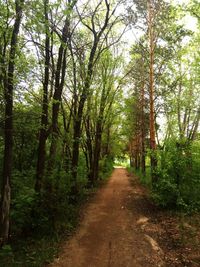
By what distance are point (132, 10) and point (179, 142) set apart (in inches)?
336

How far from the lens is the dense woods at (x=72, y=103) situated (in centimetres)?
805

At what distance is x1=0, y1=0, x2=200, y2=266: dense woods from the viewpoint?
26.4 feet

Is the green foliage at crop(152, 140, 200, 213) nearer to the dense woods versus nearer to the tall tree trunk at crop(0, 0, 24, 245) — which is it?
the dense woods

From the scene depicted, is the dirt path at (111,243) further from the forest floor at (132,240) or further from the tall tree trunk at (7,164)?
the tall tree trunk at (7,164)

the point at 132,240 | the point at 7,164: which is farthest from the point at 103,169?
the point at 7,164

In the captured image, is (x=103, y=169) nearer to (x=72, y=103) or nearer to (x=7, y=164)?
(x=72, y=103)

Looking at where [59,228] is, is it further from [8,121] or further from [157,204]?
[157,204]

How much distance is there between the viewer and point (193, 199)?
479 inches

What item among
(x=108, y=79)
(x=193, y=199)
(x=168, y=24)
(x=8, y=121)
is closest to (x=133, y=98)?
(x=108, y=79)

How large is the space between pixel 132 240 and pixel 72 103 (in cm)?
931

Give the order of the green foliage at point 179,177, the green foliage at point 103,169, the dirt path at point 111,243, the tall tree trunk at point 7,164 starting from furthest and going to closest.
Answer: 1. the green foliage at point 103,169
2. the green foliage at point 179,177
3. the tall tree trunk at point 7,164
4. the dirt path at point 111,243

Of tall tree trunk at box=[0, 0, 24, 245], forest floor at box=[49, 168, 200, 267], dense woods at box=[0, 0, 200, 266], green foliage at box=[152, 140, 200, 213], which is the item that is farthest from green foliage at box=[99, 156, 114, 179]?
tall tree trunk at box=[0, 0, 24, 245]

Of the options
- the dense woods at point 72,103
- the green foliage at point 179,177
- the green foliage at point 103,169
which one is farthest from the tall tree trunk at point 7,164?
the green foliage at point 103,169

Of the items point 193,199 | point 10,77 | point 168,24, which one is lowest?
point 193,199
